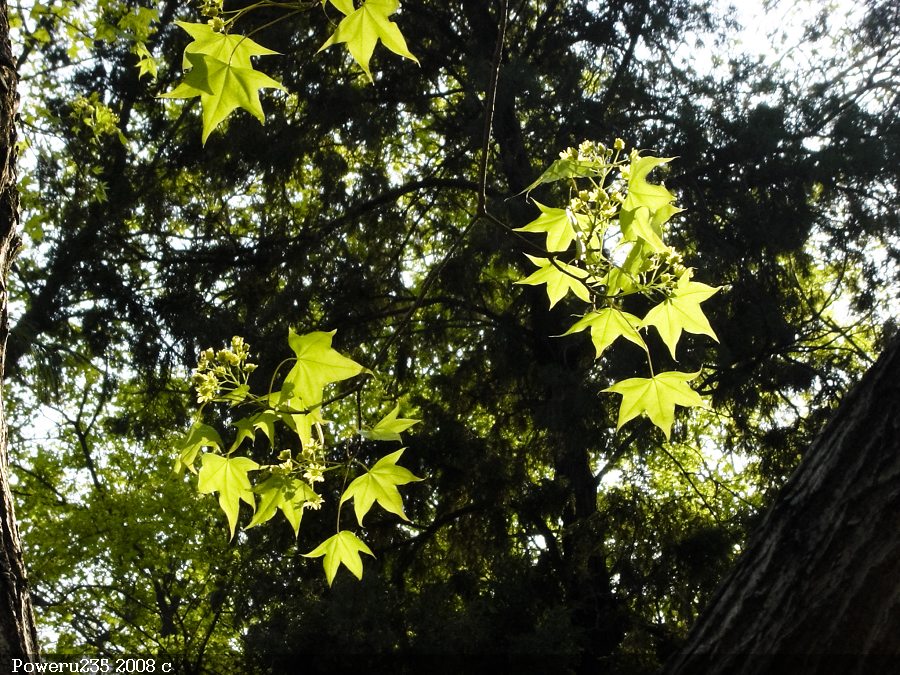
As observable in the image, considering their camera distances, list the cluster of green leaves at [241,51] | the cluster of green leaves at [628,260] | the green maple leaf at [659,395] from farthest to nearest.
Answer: the green maple leaf at [659,395]
the cluster of green leaves at [628,260]
the cluster of green leaves at [241,51]

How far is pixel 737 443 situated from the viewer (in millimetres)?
5898

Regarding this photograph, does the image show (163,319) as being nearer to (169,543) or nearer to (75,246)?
(75,246)

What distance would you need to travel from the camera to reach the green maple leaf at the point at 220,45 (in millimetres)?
Result: 1114

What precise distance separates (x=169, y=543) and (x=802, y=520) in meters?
6.88

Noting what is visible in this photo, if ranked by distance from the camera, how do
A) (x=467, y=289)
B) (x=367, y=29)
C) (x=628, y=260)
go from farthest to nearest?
1. (x=467, y=289)
2. (x=628, y=260)
3. (x=367, y=29)

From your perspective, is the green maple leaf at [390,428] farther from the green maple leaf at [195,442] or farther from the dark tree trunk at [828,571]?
the dark tree trunk at [828,571]

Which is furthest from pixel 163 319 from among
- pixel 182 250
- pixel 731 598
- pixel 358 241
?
pixel 731 598

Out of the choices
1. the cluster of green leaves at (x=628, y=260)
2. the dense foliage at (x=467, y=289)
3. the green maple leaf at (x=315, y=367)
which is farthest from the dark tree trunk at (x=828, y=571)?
the dense foliage at (x=467, y=289)

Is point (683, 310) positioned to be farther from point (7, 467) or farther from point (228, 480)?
point (7, 467)

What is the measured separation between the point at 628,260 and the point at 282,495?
2.06ft

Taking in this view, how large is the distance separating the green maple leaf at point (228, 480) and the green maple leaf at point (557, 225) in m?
0.57

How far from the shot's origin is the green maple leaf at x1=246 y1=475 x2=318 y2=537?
52.6 inches

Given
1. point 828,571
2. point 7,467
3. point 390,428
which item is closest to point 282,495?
point 390,428

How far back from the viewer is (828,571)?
2.92ft
